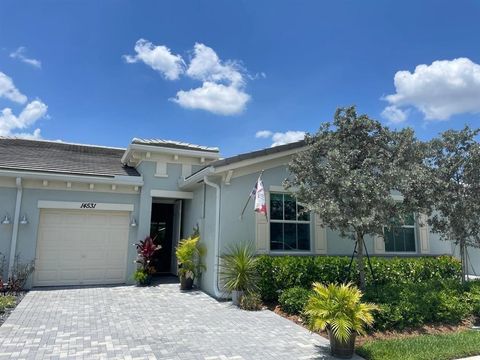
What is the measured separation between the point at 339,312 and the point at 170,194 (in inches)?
341

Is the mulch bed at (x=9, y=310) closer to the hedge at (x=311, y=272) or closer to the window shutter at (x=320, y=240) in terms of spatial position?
the hedge at (x=311, y=272)

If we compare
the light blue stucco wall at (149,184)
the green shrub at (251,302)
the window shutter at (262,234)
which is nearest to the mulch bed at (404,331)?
the green shrub at (251,302)

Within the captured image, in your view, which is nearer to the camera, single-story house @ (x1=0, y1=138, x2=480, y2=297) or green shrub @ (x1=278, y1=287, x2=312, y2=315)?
green shrub @ (x1=278, y1=287, x2=312, y2=315)

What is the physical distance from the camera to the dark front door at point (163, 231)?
14.8 m


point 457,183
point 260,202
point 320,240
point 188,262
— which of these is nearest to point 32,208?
point 188,262

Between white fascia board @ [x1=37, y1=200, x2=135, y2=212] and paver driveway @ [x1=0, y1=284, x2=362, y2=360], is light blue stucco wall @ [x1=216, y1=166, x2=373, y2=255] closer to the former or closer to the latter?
paver driveway @ [x1=0, y1=284, x2=362, y2=360]

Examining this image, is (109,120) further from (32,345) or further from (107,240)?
(32,345)

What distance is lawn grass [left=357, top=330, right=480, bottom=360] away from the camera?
560 cm

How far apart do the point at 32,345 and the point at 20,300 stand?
423cm

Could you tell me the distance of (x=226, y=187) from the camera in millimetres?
10367

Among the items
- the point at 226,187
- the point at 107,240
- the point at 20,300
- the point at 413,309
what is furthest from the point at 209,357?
the point at 107,240

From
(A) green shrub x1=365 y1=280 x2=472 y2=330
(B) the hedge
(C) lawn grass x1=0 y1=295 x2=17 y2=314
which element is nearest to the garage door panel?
(C) lawn grass x1=0 y1=295 x2=17 y2=314

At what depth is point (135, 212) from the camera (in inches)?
495

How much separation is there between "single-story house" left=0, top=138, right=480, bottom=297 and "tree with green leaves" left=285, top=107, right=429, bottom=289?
2.23m
